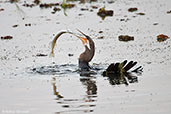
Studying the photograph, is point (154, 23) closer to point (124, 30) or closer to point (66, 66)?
point (124, 30)

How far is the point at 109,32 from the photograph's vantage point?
16219 mm

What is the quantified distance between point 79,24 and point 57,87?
29.4 ft

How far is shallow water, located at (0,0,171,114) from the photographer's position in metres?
7.95

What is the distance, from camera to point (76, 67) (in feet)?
37.4

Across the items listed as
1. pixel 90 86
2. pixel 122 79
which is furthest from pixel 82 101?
pixel 122 79

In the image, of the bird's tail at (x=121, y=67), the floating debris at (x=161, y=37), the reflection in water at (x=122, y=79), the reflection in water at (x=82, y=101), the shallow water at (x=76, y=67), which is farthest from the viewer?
the floating debris at (x=161, y=37)

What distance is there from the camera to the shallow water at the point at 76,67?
7.95 metres

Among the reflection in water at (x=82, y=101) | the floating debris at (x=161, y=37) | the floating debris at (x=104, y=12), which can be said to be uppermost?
the floating debris at (x=104, y=12)

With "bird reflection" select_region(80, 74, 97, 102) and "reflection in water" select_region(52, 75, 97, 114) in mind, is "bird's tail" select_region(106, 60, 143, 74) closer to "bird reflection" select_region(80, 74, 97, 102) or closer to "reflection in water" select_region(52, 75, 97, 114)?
"bird reflection" select_region(80, 74, 97, 102)

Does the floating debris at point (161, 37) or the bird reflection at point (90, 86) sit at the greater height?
the floating debris at point (161, 37)

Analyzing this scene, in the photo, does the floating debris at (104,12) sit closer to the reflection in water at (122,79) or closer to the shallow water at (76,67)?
the shallow water at (76,67)

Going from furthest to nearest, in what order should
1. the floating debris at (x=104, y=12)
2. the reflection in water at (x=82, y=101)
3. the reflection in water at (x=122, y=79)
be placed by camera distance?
1. the floating debris at (x=104, y=12)
2. the reflection in water at (x=122, y=79)
3. the reflection in water at (x=82, y=101)

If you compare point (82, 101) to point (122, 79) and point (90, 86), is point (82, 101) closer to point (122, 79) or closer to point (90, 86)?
point (90, 86)

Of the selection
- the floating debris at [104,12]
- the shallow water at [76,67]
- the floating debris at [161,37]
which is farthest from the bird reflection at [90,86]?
the floating debris at [104,12]
